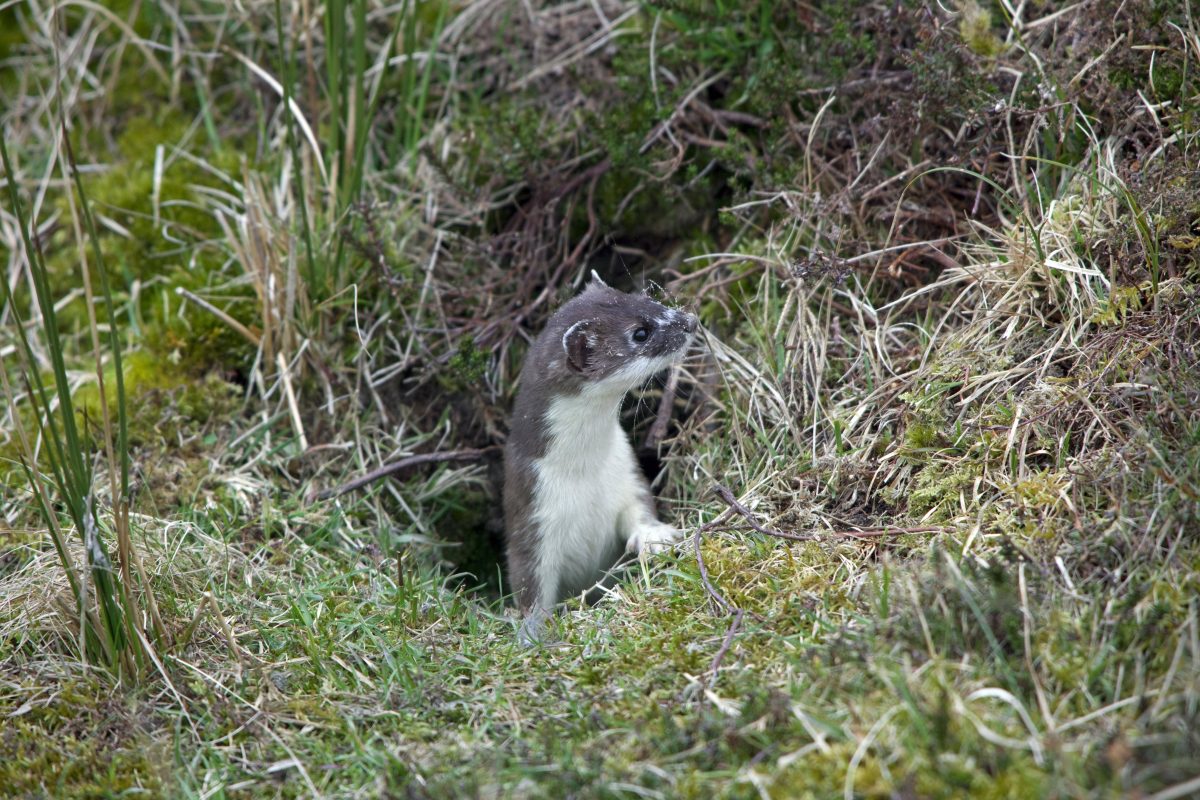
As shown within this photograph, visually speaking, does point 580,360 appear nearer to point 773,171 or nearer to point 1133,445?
point 773,171

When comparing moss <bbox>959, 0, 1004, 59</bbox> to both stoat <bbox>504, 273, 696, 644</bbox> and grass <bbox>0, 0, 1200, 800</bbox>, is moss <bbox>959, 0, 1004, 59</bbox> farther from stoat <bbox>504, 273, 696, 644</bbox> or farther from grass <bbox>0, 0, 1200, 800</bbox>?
stoat <bbox>504, 273, 696, 644</bbox>

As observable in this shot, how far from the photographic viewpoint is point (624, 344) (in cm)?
490

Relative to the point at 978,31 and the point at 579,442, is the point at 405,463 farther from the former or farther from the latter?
the point at 978,31

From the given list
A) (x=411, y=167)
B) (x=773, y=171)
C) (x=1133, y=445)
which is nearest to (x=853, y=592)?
(x=1133, y=445)

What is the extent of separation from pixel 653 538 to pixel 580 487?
473mm

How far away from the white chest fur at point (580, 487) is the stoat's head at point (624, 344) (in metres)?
0.13

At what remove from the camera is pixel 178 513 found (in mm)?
4941

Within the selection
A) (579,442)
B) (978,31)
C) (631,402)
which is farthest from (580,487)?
(978,31)

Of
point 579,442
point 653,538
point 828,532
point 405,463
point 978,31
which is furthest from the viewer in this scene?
point 405,463

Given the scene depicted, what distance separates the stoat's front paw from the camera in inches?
184

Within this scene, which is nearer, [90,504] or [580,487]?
[90,504]

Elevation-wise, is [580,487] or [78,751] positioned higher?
[78,751]

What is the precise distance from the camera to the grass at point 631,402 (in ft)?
10.2

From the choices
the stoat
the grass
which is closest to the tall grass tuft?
the grass
